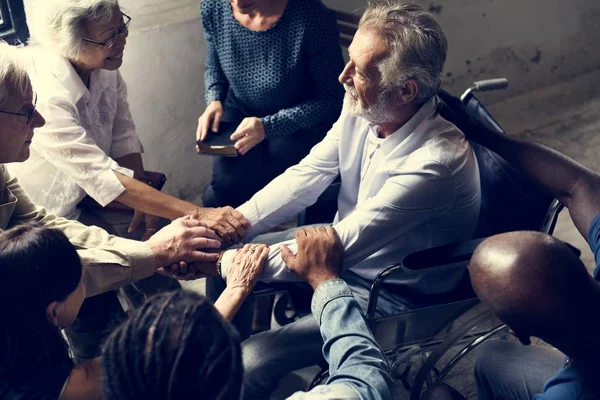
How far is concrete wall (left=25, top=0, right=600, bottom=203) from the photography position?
10.3 ft

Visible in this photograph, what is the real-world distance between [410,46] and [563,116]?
8.18 feet

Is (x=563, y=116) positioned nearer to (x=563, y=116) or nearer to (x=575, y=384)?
(x=563, y=116)

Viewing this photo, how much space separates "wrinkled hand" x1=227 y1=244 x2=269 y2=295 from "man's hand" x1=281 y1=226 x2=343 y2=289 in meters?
0.07

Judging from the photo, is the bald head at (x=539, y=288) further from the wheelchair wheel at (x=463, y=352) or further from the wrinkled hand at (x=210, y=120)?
the wrinkled hand at (x=210, y=120)

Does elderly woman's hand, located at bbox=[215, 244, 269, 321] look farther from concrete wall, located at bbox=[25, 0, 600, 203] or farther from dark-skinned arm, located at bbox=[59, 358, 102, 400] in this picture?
concrete wall, located at bbox=[25, 0, 600, 203]

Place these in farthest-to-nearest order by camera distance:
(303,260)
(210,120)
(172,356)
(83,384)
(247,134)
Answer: (210,120) < (247,134) < (303,260) < (83,384) < (172,356)

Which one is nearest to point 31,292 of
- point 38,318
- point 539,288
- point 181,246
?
point 38,318

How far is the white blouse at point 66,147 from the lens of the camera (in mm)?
2381

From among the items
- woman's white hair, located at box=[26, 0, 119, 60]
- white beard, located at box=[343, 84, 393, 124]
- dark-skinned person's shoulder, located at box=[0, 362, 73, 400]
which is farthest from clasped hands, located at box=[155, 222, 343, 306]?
woman's white hair, located at box=[26, 0, 119, 60]

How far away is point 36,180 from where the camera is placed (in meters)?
2.50

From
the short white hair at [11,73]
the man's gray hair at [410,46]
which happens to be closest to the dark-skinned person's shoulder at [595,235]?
the man's gray hair at [410,46]

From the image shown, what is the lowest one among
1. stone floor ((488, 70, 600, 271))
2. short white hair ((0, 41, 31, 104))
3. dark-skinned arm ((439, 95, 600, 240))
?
stone floor ((488, 70, 600, 271))

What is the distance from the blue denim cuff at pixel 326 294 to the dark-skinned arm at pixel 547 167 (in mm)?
642

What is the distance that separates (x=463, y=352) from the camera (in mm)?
2078
